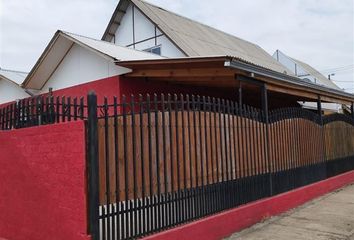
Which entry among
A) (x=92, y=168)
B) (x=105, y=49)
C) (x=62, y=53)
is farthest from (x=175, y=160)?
(x=62, y=53)

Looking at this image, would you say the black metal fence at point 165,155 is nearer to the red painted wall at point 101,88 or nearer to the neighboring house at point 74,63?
the red painted wall at point 101,88

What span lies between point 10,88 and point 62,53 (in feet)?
12.4

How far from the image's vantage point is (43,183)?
19.3 ft

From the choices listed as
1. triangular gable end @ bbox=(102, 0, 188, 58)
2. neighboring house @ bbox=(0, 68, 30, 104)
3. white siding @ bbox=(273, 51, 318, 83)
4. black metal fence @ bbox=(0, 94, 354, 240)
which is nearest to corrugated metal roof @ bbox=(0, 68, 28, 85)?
neighboring house @ bbox=(0, 68, 30, 104)

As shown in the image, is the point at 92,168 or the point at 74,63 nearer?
the point at 92,168

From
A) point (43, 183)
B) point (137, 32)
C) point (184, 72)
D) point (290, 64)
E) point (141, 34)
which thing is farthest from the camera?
point (290, 64)

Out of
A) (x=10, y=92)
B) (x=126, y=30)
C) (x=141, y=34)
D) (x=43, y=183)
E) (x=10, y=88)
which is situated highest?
(x=126, y=30)

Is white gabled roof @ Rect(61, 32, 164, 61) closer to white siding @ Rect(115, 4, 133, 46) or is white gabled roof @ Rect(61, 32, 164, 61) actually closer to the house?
the house

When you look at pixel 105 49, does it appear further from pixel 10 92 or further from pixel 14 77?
pixel 14 77

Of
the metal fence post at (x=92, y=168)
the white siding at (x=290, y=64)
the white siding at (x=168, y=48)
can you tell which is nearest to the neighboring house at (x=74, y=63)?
the white siding at (x=168, y=48)

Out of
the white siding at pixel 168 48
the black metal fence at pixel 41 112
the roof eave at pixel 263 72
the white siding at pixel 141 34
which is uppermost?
the white siding at pixel 141 34

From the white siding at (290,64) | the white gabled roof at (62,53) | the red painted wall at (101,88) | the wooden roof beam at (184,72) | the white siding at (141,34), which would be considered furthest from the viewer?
the white siding at (290,64)

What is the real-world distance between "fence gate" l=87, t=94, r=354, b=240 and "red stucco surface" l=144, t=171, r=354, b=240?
0.14 meters

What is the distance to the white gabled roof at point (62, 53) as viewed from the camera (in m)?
11.0
